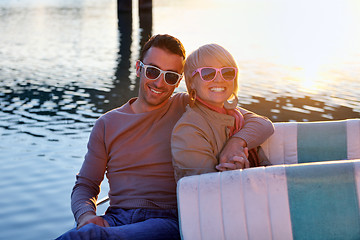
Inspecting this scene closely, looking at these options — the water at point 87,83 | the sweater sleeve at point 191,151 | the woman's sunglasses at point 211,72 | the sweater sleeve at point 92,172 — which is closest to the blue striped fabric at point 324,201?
the sweater sleeve at point 191,151

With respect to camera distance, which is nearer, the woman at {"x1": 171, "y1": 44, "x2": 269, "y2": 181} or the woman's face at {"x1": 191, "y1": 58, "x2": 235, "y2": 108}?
the woman at {"x1": 171, "y1": 44, "x2": 269, "y2": 181}

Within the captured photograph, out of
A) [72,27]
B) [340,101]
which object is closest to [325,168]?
[340,101]

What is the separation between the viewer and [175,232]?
2.84 meters

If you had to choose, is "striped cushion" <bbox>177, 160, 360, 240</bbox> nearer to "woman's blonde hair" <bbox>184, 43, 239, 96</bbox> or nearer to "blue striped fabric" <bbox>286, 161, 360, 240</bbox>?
"blue striped fabric" <bbox>286, 161, 360, 240</bbox>

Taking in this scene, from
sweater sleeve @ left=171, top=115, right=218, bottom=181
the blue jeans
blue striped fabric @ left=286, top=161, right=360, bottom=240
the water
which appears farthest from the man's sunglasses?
the water

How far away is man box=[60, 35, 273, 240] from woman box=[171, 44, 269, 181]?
71 mm

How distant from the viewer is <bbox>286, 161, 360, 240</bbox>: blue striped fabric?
7.93ft

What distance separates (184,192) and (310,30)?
17960mm

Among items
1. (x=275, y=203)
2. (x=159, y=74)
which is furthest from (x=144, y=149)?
(x=275, y=203)

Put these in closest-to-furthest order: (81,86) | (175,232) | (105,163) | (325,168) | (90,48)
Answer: (325,168)
(175,232)
(105,163)
(81,86)
(90,48)

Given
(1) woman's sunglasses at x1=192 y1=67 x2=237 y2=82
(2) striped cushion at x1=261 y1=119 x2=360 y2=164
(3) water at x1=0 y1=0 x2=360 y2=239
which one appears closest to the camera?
(1) woman's sunglasses at x1=192 y1=67 x2=237 y2=82

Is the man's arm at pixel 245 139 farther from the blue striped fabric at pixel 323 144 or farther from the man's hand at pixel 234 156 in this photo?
the blue striped fabric at pixel 323 144

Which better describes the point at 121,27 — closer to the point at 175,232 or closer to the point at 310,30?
the point at 310,30

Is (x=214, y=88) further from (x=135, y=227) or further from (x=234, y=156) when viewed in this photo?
(x=135, y=227)
